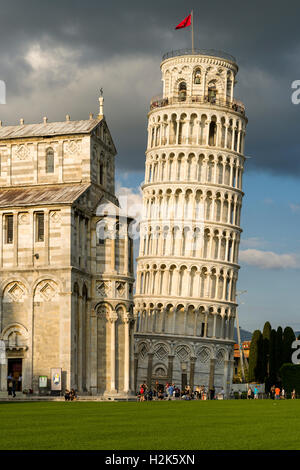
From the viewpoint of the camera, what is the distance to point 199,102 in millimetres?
113062

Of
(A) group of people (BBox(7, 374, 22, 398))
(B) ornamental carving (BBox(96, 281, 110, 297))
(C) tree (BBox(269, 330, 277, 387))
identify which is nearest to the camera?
(A) group of people (BBox(7, 374, 22, 398))

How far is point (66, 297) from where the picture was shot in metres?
65.2

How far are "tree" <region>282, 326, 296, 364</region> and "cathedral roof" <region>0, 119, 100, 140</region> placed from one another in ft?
156

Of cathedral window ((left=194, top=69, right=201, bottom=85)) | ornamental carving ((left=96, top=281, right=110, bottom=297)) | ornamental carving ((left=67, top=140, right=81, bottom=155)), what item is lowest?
ornamental carving ((left=96, top=281, right=110, bottom=297))

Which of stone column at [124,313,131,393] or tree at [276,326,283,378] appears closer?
stone column at [124,313,131,393]

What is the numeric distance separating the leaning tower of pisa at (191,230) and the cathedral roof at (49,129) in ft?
127

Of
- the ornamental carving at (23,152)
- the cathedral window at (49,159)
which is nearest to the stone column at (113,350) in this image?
the cathedral window at (49,159)

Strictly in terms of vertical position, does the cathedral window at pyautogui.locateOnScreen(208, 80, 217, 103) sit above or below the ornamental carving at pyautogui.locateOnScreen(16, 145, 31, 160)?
above

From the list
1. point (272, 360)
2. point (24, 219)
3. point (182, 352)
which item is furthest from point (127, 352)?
point (272, 360)

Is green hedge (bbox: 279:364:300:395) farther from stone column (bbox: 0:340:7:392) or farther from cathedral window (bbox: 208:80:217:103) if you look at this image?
cathedral window (bbox: 208:80:217:103)

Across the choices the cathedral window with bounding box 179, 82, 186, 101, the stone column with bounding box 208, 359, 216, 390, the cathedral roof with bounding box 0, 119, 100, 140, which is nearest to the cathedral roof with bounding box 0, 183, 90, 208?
the cathedral roof with bounding box 0, 119, 100, 140

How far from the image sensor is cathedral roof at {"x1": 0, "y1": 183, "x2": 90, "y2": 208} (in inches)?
2653

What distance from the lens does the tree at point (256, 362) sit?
113m

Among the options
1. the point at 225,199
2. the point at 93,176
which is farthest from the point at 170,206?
the point at 93,176
